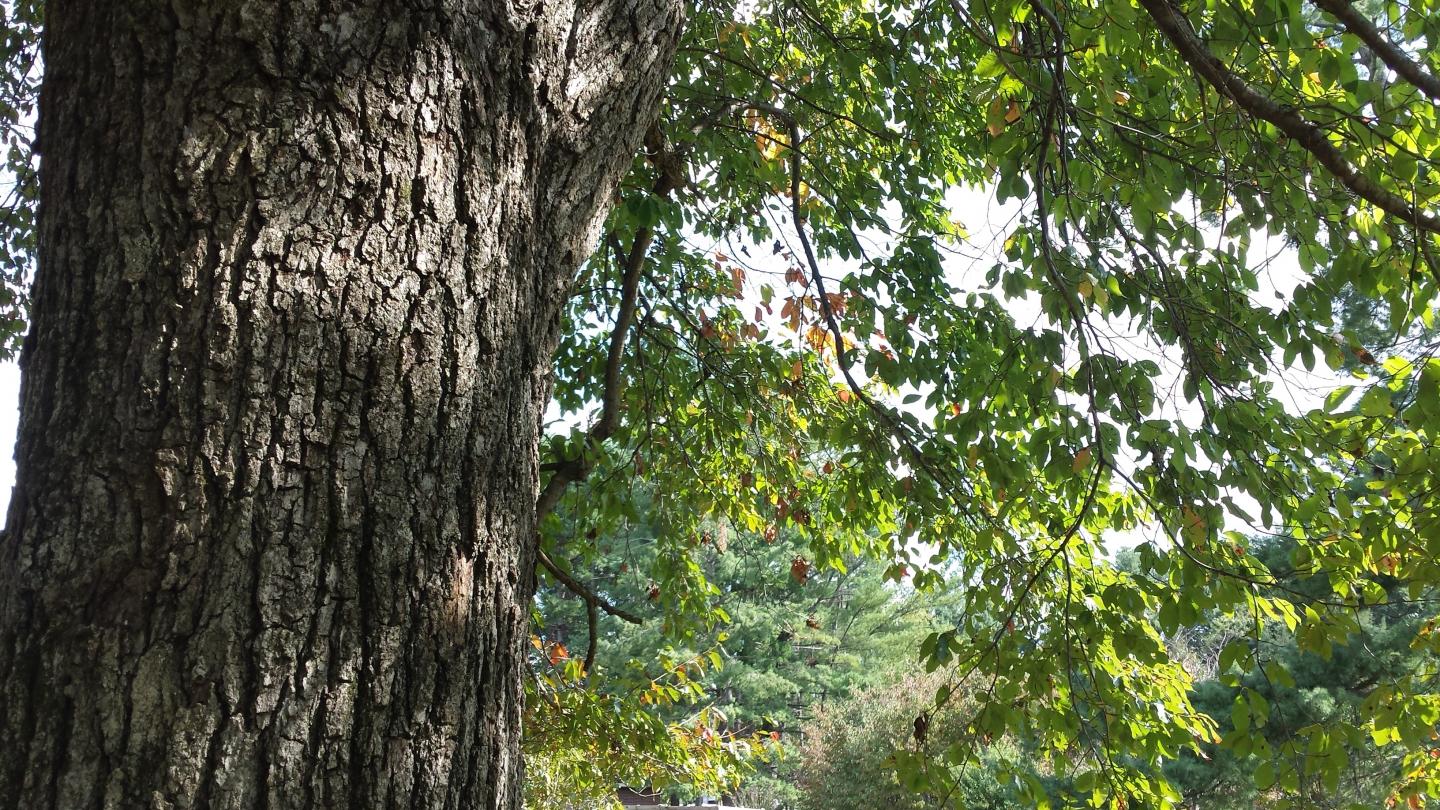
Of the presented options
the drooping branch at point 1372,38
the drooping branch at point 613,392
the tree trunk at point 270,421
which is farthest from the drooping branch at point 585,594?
the drooping branch at point 1372,38

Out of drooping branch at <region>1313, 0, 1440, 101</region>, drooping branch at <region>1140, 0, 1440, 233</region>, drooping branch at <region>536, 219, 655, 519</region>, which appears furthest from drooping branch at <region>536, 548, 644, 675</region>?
drooping branch at <region>1313, 0, 1440, 101</region>

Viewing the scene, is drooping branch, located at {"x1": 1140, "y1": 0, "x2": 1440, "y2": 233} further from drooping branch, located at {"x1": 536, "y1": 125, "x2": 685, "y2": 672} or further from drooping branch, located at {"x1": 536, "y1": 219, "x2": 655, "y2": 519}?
drooping branch, located at {"x1": 536, "y1": 219, "x2": 655, "y2": 519}

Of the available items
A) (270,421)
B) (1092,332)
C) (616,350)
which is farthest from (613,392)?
(270,421)

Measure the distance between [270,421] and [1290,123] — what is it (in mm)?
2054

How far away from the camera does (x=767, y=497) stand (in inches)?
217

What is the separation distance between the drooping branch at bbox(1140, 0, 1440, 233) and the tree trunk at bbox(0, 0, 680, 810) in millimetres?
1512

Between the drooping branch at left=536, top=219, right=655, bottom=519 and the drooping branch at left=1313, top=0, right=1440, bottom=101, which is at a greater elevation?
the drooping branch at left=536, top=219, right=655, bottom=519

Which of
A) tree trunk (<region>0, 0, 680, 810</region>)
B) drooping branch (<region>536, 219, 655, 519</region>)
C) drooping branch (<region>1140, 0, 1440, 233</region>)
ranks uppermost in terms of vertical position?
drooping branch (<region>536, 219, 655, 519</region>)

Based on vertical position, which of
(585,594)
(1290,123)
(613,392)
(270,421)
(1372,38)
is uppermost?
(613,392)

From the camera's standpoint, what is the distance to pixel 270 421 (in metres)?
1.07

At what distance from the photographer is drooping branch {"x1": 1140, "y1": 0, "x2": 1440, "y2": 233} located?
6.79 ft

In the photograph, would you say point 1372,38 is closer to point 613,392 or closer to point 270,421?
point 270,421

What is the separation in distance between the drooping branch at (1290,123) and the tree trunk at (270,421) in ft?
4.96

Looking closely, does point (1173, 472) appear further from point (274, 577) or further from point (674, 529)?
point (674, 529)
